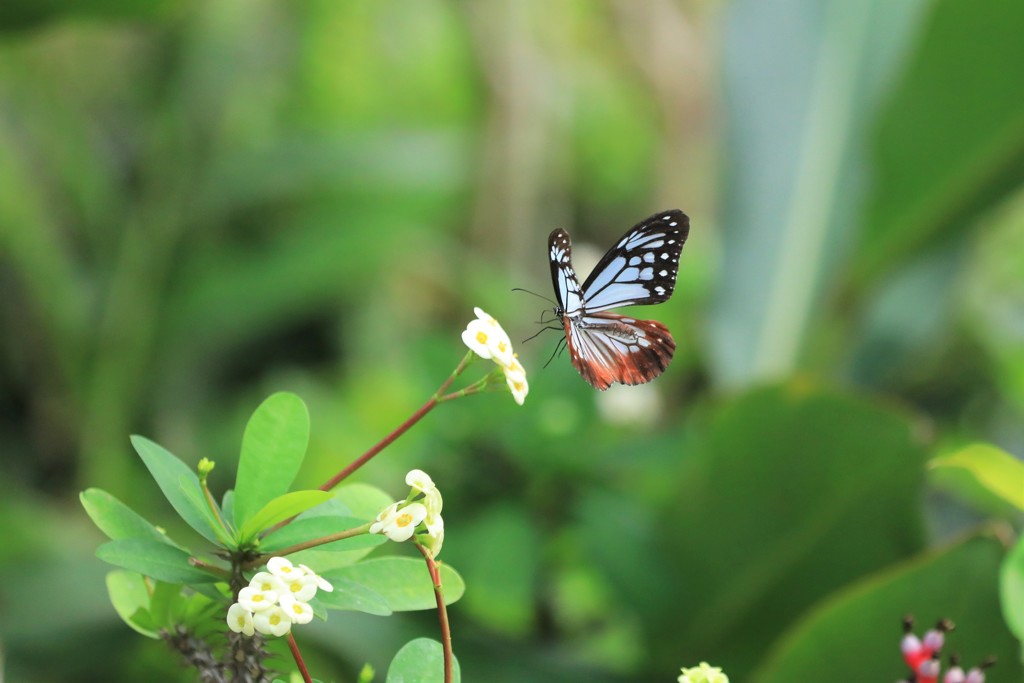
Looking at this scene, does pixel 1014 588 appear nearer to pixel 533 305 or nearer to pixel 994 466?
pixel 994 466

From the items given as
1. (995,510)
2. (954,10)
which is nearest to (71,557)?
(995,510)

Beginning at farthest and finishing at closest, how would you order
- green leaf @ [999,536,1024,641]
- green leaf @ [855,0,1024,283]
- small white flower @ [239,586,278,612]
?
1. green leaf @ [855,0,1024,283]
2. green leaf @ [999,536,1024,641]
3. small white flower @ [239,586,278,612]

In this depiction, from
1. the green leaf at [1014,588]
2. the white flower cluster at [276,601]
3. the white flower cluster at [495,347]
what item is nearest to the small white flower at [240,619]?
the white flower cluster at [276,601]

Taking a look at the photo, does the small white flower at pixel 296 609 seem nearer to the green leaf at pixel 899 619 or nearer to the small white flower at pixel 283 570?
the small white flower at pixel 283 570

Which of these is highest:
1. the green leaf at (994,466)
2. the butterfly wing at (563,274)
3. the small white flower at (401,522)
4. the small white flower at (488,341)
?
the butterfly wing at (563,274)

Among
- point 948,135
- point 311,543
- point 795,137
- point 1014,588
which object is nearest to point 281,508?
point 311,543

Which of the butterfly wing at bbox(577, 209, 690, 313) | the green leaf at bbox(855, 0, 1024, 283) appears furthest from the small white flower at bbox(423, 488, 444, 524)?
the green leaf at bbox(855, 0, 1024, 283)

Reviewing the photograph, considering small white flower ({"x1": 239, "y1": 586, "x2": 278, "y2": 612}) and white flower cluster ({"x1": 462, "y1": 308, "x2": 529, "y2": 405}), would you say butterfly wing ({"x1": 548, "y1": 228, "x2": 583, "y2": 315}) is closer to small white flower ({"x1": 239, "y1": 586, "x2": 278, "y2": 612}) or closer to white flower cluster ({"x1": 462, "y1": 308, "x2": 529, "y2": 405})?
white flower cluster ({"x1": 462, "y1": 308, "x2": 529, "y2": 405})

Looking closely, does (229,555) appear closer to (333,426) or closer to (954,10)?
(954,10)
